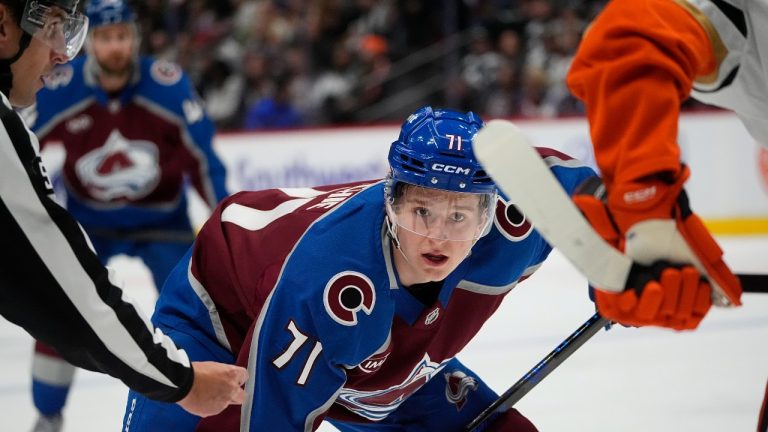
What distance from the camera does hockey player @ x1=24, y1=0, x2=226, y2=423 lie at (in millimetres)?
3680

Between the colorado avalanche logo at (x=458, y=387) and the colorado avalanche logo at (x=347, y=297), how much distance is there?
52 cm

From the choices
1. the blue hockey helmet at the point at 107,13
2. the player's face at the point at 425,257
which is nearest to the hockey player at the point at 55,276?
the player's face at the point at 425,257

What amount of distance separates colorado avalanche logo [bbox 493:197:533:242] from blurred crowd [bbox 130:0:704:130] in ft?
16.8

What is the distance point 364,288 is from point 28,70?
2.13ft

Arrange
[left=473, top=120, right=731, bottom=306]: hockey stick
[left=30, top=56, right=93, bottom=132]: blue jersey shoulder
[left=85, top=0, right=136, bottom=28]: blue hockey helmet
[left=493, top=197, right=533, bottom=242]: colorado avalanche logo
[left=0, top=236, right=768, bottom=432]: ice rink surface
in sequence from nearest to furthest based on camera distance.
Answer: [left=473, top=120, right=731, bottom=306]: hockey stick, [left=493, top=197, right=533, bottom=242]: colorado avalanche logo, [left=0, top=236, right=768, bottom=432]: ice rink surface, [left=85, top=0, right=136, bottom=28]: blue hockey helmet, [left=30, top=56, right=93, bottom=132]: blue jersey shoulder

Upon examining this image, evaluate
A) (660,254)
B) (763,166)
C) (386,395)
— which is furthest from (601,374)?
(763,166)

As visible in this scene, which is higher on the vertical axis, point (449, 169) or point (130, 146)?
point (449, 169)

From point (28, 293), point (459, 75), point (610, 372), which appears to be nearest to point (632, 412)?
point (610, 372)

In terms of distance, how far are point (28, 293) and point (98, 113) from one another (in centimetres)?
247

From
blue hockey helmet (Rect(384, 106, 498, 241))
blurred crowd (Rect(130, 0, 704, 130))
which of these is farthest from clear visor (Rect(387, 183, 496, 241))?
blurred crowd (Rect(130, 0, 704, 130))

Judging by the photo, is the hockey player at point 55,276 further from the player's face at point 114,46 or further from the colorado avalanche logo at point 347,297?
the player's face at point 114,46

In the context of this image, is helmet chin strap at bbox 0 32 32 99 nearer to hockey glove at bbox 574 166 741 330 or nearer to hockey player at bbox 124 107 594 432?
hockey player at bbox 124 107 594 432

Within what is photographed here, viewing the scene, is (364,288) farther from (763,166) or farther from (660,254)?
(763,166)

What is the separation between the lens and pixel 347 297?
1.71 meters
